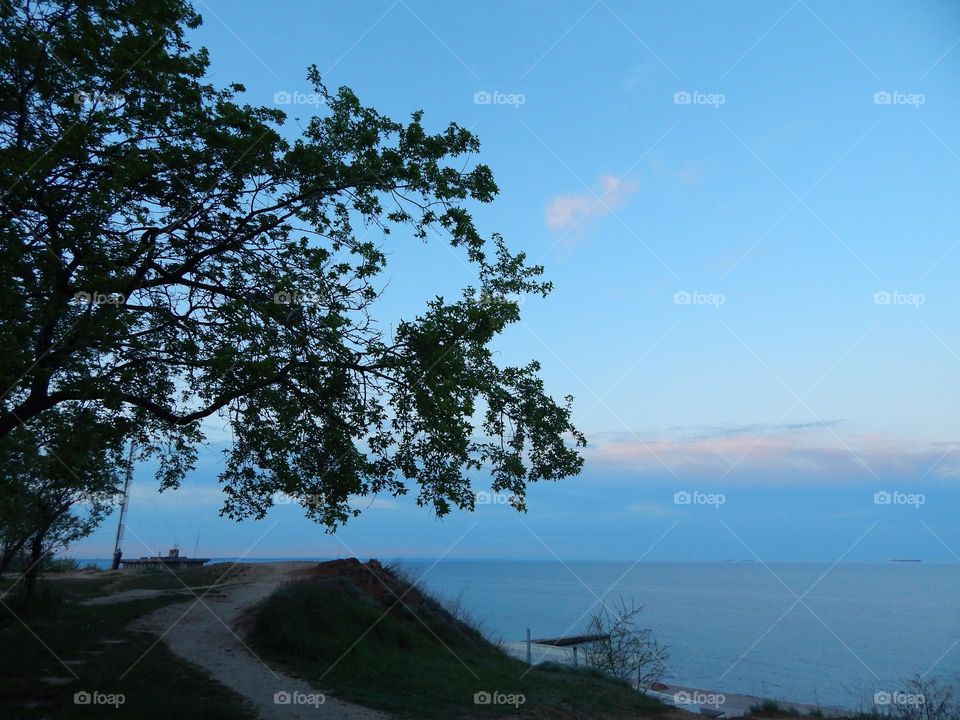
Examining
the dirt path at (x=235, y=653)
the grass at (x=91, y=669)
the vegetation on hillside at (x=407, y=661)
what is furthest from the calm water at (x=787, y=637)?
the grass at (x=91, y=669)

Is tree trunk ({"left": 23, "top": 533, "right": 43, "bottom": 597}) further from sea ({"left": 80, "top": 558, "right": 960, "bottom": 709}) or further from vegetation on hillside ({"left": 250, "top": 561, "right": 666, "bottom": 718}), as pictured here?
sea ({"left": 80, "top": 558, "right": 960, "bottom": 709})

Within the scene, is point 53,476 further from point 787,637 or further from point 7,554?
point 787,637

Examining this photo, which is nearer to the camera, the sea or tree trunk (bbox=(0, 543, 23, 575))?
→ tree trunk (bbox=(0, 543, 23, 575))

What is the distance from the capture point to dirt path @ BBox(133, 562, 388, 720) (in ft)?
38.7

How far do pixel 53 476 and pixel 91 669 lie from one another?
6362 mm

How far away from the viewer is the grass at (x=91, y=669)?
10672 mm

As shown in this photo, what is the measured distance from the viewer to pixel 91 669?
13320 mm

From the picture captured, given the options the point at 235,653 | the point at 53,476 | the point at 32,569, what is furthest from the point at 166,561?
the point at 53,476

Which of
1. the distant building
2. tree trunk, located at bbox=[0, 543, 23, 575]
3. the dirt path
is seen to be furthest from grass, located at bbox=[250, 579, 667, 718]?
the distant building

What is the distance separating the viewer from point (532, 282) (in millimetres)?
11227

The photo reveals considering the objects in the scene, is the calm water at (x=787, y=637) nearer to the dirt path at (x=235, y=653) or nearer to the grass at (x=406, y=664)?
the grass at (x=406, y=664)

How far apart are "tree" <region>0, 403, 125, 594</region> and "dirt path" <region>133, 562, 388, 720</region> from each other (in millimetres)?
3867

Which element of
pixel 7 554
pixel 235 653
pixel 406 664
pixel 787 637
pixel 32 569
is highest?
pixel 7 554

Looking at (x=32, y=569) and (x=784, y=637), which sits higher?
(x=32, y=569)
